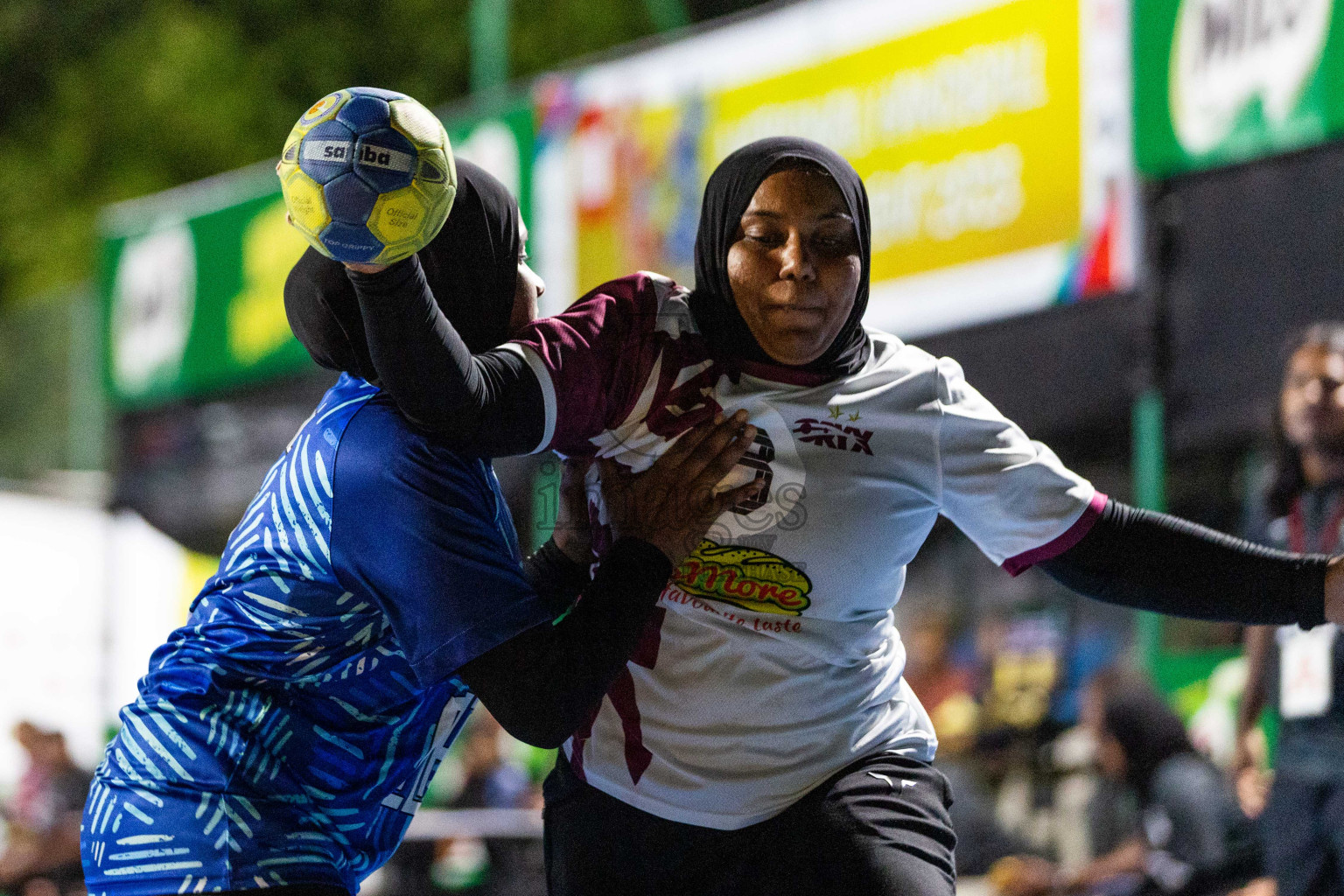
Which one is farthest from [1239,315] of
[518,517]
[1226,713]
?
[518,517]

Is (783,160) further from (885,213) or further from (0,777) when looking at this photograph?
(0,777)

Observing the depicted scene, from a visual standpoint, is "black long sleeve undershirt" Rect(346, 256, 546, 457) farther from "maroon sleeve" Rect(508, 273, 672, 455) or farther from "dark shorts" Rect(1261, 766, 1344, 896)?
"dark shorts" Rect(1261, 766, 1344, 896)

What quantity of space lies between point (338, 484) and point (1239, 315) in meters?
5.01

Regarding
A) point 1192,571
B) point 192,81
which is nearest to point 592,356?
point 1192,571

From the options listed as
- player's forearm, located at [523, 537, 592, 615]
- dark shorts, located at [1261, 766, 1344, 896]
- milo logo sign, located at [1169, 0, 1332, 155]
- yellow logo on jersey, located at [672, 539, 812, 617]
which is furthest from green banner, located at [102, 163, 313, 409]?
yellow logo on jersey, located at [672, 539, 812, 617]

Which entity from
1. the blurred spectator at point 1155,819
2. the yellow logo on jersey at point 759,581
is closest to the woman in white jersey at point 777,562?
the yellow logo on jersey at point 759,581

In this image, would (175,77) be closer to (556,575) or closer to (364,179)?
(556,575)

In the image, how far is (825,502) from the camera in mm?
2592

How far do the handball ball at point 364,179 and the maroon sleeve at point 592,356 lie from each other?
0.33 metres

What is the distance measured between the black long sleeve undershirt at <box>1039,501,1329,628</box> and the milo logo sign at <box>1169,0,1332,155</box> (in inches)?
157

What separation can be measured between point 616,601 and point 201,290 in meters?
10.9

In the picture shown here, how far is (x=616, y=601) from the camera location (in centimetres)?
237

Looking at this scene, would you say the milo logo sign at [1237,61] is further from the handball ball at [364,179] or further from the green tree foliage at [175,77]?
the green tree foliage at [175,77]

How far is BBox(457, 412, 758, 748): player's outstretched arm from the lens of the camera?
229 centimetres
